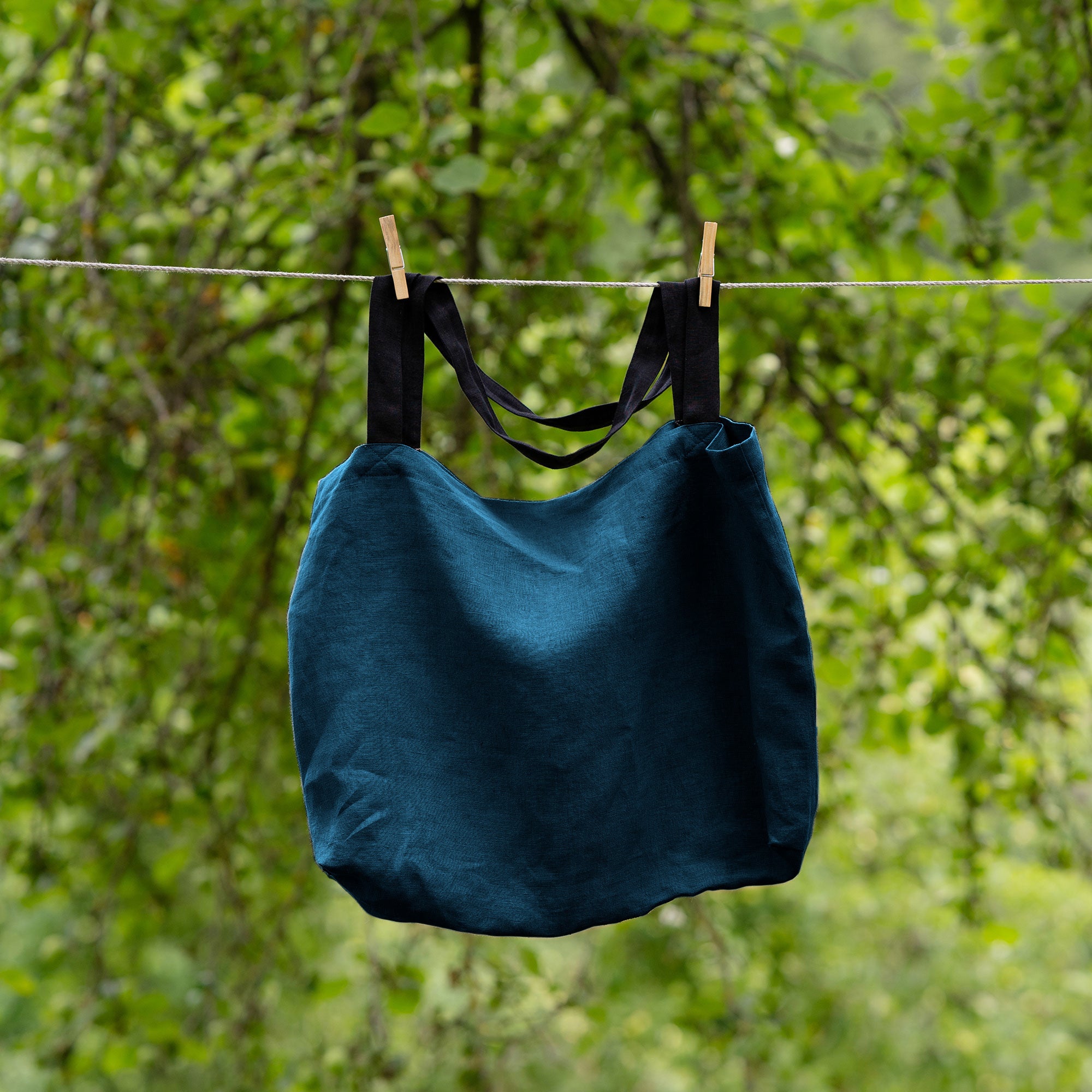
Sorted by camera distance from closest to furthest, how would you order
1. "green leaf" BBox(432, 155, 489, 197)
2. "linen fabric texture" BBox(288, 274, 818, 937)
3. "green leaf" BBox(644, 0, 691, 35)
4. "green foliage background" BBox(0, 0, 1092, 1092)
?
1. "linen fabric texture" BBox(288, 274, 818, 937)
2. "green leaf" BBox(432, 155, 489, 197)
3. "green leaf" BBox(644, 0, 691, 35)
4. "green foliage background" BBox(0, 0, 1092, 1092)

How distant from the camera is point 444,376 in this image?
145cm

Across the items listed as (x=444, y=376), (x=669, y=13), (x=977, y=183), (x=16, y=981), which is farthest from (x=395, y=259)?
(x=16, y=981)

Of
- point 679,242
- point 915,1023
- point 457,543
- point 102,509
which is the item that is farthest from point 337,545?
point 915,1023

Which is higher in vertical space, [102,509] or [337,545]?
[337,545]

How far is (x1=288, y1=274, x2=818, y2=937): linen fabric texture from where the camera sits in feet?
2.06

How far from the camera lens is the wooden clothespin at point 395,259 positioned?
65 cm

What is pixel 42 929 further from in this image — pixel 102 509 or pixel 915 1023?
pixel 915 1023

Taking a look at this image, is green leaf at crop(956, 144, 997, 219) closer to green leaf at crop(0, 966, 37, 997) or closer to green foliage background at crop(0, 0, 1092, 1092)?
green foliage background at crop(0, 0, 1092, 1092)

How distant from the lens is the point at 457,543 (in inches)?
26.3

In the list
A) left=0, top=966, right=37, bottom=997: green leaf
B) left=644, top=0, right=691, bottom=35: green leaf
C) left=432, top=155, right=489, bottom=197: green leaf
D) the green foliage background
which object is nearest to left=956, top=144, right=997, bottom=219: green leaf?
the green foliage background

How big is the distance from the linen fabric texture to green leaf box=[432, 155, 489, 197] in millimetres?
346

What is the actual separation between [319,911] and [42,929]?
1508 mm

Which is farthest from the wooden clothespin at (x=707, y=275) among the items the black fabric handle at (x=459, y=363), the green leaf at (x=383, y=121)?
the green leaf at (x=383, y=121)

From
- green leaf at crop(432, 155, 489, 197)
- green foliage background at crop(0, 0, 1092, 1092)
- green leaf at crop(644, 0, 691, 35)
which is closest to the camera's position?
green leaf at crop(432, 155, 489, 197)
